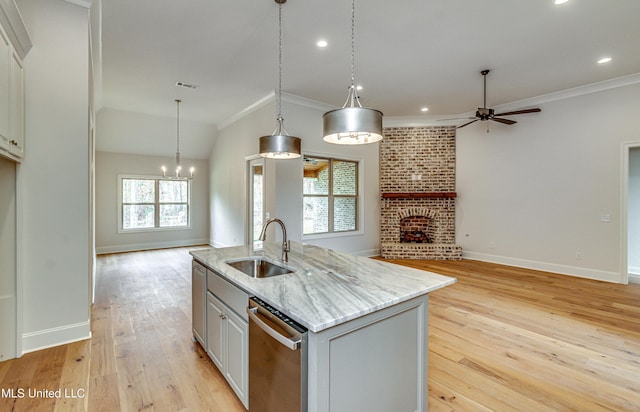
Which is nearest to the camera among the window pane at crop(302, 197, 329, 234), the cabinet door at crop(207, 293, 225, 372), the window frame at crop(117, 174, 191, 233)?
the cabinet door at crop(207, 293, 225, 372)

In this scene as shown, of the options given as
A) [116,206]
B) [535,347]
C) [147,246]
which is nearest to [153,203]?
[116,206]

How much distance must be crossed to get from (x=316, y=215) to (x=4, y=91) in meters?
4.52

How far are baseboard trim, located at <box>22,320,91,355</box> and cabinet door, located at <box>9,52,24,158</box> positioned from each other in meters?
1.54

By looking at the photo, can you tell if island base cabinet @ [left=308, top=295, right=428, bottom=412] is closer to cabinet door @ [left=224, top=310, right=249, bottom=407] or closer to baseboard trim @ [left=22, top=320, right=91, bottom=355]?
cabinet door @ [left=224, top=310, right=249, bottom=407]

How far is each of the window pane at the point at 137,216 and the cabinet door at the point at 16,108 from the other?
18.4 ft

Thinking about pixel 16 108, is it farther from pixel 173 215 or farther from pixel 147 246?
pixel 173 215

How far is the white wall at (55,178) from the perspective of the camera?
2.51 m

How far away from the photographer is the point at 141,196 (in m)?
7.64

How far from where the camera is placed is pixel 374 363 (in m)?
1.47

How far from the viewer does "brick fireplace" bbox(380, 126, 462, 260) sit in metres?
6.53

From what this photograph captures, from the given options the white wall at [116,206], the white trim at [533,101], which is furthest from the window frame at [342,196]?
the white wall at [116,206]

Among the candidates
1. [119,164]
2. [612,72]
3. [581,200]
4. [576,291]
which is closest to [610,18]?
[612,72]

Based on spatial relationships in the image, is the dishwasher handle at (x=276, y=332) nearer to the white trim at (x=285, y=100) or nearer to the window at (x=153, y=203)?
the white trim at (x=285, y=100)

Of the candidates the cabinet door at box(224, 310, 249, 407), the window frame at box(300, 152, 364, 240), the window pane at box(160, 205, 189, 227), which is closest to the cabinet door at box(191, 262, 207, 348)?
the cabinet door at box(224, 310, 249, 407)
